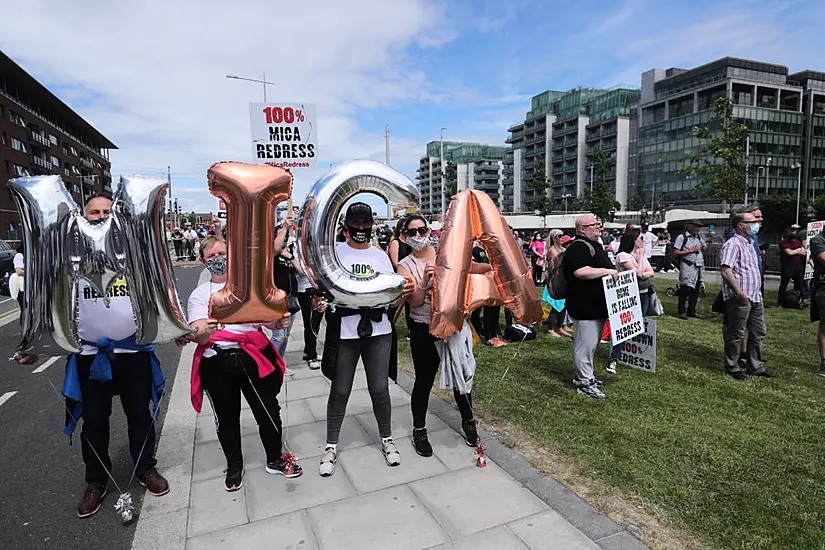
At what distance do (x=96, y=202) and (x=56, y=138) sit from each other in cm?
6769

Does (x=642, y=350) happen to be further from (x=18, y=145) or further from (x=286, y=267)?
(x=18, y=145)

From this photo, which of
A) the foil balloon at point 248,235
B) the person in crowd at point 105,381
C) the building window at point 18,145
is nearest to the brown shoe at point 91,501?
the person in crowd at point 105,381

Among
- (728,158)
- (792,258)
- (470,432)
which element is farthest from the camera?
(728,158)

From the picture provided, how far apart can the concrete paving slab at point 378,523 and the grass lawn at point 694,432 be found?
1.26 m

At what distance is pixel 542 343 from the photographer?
714 cm

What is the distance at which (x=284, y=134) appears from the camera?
686 centimetres

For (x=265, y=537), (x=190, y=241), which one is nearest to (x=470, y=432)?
(x=265, y=537)

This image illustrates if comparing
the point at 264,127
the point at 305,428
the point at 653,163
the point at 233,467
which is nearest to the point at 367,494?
the point at 233,467

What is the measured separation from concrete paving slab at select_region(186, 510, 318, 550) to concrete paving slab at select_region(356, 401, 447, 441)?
4.09 ft

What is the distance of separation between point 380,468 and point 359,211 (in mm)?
1894

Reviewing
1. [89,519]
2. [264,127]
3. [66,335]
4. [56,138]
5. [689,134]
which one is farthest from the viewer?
[689,134]

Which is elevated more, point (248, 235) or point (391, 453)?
point (248, 235)

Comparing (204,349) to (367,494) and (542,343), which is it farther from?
(542,343)

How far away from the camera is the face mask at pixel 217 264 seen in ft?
9.84
